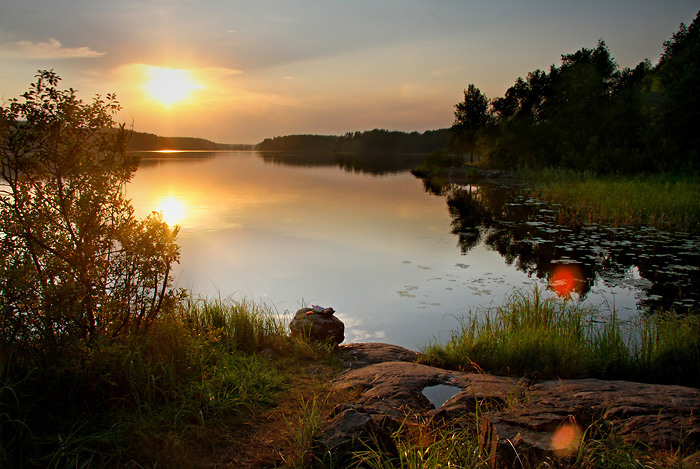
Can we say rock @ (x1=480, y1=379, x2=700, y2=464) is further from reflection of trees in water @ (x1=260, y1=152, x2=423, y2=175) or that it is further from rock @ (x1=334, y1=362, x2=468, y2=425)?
reflection of trees in water @ (x1=260, y1=152, x2=423, y2=175)

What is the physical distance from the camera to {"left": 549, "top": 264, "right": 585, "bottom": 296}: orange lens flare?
10328 millimetres

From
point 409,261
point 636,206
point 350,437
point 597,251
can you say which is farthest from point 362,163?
point 350,437

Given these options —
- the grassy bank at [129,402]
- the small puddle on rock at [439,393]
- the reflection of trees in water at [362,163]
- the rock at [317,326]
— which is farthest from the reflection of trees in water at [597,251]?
the reflection of trees in water at [362,163]

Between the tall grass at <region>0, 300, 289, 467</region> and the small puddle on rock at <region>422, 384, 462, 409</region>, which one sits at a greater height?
the tall grass at <region>0, 300, 289, 467</region>

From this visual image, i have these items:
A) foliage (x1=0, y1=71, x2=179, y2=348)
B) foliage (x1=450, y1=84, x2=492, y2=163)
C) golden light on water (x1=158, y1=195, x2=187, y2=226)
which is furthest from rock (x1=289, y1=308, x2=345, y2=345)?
foliage (x1=450, y1=84, x2=492, y2=163)

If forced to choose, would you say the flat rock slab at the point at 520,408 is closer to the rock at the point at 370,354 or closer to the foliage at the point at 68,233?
the rock at the point at 370,354

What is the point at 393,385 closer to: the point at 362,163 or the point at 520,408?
the point at 520,408

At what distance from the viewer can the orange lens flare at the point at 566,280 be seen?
10.3 m

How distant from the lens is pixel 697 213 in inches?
636

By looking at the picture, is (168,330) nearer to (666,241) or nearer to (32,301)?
(32,301)

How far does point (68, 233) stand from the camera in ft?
14.4

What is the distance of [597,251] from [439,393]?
1064 centimetres

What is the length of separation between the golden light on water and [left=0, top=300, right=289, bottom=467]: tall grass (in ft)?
48.5

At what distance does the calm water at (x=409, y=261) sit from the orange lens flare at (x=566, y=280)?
110mm
